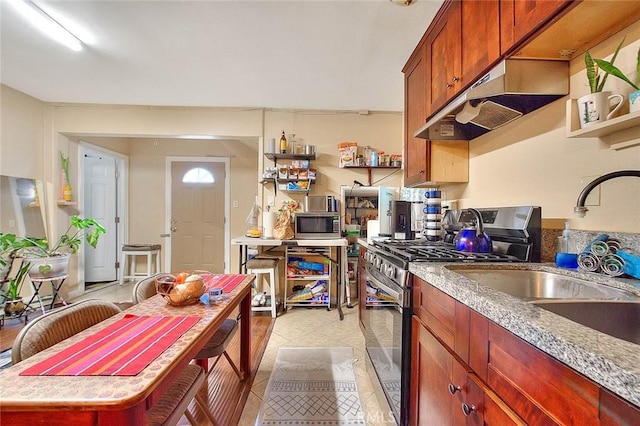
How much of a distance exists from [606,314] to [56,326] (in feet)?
5.83

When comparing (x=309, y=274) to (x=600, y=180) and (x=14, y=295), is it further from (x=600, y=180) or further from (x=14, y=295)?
(x=14, y=295)

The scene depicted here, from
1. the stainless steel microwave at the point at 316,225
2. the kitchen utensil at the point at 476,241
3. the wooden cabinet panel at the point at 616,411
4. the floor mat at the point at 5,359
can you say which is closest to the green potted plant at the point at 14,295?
the floor mat at the point at 5,359

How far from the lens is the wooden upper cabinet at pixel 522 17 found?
2.93ft

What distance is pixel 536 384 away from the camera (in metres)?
0.55

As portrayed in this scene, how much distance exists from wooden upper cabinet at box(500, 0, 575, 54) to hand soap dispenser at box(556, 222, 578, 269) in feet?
2.62

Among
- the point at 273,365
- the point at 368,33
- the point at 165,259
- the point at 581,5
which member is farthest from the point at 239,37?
the point at 165,259

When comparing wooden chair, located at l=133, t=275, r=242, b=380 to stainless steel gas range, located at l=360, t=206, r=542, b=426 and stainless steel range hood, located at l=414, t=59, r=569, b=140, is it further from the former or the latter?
stainless steel range hood, located at l=414, t=59, r=569, b=140

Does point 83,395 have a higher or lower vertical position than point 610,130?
lower

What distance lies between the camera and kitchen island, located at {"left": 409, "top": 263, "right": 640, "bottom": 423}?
403 mm

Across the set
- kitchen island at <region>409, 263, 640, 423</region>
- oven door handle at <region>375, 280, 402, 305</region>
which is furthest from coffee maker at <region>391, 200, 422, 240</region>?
kitchen island at <region>409, 263, 640, 423</region>

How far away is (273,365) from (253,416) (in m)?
0.51

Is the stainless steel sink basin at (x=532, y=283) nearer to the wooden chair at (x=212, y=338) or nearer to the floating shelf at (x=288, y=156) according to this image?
the wooden chair at (x=212, y=338)

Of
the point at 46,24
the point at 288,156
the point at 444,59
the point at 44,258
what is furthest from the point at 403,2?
the point at 44,258

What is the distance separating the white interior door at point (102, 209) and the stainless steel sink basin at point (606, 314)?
17.1 ft
